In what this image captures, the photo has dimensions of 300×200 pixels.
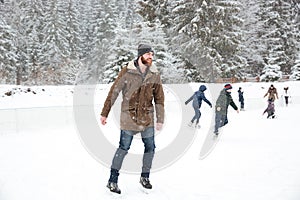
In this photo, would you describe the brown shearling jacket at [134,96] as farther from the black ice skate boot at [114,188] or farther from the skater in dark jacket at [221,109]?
the skater in dark jacket at [221,109]

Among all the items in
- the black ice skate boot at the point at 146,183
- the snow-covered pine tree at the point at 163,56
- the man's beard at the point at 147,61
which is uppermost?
the snow-covered pine tree at the point at 163,56

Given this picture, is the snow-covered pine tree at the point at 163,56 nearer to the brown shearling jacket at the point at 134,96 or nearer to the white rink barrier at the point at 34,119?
the white rink barrier at the point at 34,119

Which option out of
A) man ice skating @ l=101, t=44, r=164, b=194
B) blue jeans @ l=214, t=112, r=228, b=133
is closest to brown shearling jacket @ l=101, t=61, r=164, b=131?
man ice skating @ l=101, t=44, r=164, b=194

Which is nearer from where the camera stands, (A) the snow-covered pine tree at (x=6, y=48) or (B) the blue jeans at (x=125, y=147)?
(B) the blue jeans at (x=125, y=147)

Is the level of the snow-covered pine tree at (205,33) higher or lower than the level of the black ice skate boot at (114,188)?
higher

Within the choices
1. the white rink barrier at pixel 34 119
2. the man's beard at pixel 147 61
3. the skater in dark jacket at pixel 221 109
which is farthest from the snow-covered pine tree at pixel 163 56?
the man's beard at pixel 147 61

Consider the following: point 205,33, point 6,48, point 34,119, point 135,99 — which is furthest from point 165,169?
point 6,48

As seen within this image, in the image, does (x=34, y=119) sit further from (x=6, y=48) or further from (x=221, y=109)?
(x=6, y=48)

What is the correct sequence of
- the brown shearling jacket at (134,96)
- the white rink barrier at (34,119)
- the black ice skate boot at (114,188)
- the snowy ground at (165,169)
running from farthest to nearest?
the white rink barrier at (34,119), the snowy ground at (165,169), the black ice skate boot at (114,188), the brown shearling jacket at (134,96)

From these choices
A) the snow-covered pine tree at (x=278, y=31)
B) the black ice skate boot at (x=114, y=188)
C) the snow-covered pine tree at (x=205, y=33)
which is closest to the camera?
the black ice skate boot at (x=114, y=188)

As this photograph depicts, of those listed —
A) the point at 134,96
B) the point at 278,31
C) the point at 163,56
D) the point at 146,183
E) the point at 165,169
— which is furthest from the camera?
the point at 278,31

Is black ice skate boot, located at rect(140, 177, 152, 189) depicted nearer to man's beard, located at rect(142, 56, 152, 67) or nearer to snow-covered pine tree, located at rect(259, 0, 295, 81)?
man's beard, located at rect(142, 56, 152, 67)

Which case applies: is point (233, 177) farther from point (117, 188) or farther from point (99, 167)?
point (99, 167)

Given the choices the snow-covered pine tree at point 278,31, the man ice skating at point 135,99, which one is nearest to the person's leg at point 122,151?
the man ice skating at point 135,99
